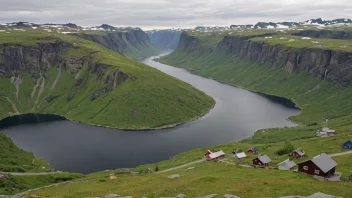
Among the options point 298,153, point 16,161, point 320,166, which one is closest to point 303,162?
point 320,166

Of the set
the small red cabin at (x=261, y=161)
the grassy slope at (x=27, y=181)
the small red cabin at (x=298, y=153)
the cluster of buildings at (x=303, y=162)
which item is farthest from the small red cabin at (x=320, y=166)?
the grassy slope at (x=27, y=181)

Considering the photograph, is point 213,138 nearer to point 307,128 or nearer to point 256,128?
point 256,128

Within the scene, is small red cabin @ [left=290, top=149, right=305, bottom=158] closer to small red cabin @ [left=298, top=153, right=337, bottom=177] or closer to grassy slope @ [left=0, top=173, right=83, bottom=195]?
small red cabin @ [left=298, top=153, right=337, bottom=177]

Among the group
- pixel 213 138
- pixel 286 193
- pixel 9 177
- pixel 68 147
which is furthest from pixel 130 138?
pixel 286 193

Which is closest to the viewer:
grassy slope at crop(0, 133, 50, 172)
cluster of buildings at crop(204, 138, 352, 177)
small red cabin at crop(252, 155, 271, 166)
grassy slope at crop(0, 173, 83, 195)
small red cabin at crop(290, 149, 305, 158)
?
cluster of buildings at crop(204, 138, 352, 177)

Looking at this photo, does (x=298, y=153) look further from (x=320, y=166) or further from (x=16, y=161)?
(x=16, y=161)

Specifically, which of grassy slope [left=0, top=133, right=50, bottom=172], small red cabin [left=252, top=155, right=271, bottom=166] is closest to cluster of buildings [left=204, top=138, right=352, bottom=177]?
small red cabin [left=252, top=155, right=271, bottom=166]

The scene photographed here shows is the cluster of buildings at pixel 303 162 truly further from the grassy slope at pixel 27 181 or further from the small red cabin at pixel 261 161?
the grassy slope at pixel 27 181
